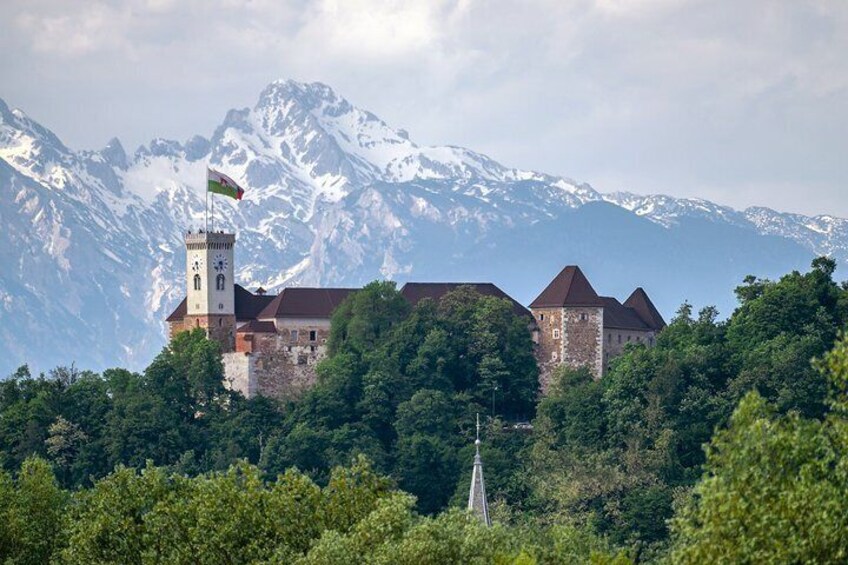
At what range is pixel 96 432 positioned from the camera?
14350 cm

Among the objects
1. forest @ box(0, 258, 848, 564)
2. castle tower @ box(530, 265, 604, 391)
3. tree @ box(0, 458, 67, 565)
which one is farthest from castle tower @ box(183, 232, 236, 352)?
tree @ box(0, 458, 67, 565)

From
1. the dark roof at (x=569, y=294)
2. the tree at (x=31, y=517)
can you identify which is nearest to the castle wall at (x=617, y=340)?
the dark roof at (x=569, y=294)

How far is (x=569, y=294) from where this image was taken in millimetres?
145125

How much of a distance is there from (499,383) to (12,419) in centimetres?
2885

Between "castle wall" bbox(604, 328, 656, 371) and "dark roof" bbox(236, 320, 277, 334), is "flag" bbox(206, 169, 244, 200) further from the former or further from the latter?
"castle wall" bbox(604, 328, 656, 371)

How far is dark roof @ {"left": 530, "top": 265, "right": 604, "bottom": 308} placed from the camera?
14450 centimetres

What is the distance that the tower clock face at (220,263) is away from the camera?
15025cm

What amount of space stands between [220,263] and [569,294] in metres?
22.1

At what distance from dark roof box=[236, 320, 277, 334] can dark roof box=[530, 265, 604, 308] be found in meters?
15.7

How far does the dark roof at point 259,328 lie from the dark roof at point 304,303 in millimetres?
726

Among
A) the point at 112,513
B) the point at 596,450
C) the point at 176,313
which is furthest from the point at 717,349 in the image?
the point at 112,513

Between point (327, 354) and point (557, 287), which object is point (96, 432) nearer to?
point (327, 354)

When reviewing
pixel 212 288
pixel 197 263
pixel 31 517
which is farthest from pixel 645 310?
pixel 31 517

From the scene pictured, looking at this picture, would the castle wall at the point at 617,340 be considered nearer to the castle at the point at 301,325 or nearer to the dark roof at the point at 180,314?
the castle at the point at 301,325
